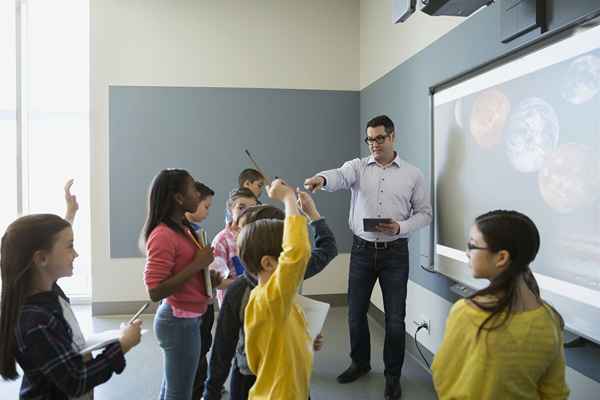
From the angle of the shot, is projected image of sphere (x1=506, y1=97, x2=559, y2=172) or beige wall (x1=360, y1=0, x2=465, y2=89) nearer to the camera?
projected image of sphere (x1=506, y1=97, x2=559, y2=172)

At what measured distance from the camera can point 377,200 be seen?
291cm

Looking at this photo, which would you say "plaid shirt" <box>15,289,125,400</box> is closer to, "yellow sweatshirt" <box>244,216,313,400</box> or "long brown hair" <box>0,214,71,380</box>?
"long brown hair" <box>0,214,71,380</box>

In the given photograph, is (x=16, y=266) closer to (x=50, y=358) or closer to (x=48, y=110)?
(x=50, y=358)

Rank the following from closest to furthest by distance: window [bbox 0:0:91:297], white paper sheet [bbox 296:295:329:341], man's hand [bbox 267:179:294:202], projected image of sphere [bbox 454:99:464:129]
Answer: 1. man's hand [bbox 267:179:294:202]
2. white paper sheet [bbox 296:295:329:341]
3. projected image of sphere [bbox 454:99:464:129]
4. window [bbox 0:0:91:297]

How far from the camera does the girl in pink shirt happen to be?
71.1 inches

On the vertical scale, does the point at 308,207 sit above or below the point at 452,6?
below

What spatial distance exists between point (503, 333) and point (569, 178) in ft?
2.72

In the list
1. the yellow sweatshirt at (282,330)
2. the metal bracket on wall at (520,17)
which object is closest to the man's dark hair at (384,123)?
the metal bracket on wall at (520,17)

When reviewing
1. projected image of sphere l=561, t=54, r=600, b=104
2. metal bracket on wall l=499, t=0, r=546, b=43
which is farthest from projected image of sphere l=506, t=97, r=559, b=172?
metal bracket on wall l=499, t=0, r=546, b=43

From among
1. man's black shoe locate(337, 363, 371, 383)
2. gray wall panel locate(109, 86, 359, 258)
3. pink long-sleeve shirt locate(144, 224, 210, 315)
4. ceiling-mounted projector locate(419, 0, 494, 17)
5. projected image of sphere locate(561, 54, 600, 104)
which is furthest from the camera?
gray wall panel locate(109, 86, 359, 258)

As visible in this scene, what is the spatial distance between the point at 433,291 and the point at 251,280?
188 centimetres

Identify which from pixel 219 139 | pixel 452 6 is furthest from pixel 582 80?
pixel 219 139

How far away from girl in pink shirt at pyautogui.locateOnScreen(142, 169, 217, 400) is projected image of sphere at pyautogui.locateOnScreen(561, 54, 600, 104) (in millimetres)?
1457

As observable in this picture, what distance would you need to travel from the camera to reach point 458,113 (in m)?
2.57
